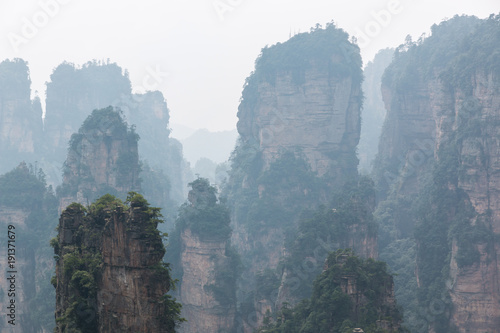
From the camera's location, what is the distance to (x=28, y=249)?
5647cm

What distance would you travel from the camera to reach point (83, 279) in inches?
973

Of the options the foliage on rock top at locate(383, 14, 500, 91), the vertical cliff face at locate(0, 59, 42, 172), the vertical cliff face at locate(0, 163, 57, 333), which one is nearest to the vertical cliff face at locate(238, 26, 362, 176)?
the foliage on rock top at locate(383, 14, 500, 91)

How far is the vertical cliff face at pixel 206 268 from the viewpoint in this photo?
168 feet

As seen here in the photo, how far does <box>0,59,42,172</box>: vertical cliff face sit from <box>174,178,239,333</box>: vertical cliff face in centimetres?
4410

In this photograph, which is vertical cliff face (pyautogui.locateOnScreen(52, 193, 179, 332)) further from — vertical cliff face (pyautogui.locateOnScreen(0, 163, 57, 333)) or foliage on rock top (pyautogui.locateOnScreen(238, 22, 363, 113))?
foliage on rock top (pyautogui.locateOnScreen(238, 22, 363, 113))

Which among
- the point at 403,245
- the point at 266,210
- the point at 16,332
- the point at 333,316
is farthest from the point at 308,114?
the point at 333,316

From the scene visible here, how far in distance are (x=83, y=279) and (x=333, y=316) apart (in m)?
13.5

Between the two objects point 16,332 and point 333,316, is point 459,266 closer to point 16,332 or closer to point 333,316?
point 333,316

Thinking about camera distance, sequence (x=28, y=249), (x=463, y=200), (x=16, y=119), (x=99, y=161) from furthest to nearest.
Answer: (x=16, y=119)
(x=99, y=161)
(x=28, y=249)
(x=463, y=200)

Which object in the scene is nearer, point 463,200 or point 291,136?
point 463,200

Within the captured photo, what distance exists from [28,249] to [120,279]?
35091 mm

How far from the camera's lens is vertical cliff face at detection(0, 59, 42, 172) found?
90.5 metres

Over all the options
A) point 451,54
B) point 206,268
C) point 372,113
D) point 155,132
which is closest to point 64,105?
point 155,132

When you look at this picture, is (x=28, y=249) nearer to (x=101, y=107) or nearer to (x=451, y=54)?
(x=451, y=54)
